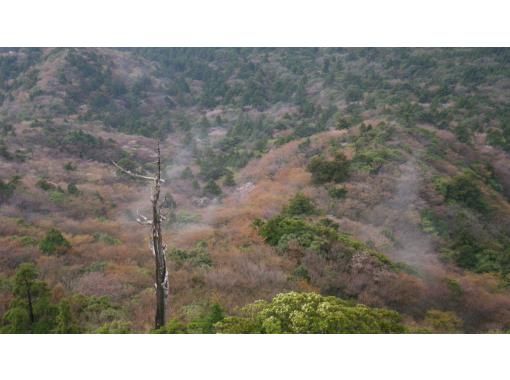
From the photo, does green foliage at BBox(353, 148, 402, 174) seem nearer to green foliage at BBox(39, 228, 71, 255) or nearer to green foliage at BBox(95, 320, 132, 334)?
green foliage at BBox(39, 228, 71, 255)

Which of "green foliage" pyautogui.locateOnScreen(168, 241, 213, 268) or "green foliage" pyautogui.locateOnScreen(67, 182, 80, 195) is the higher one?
"green foliage" pyautogui.locateOnScreen(67, 182, 80, 195)

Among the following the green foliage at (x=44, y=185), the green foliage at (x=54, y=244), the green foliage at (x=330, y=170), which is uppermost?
→ the green foliage at (x=330, y=170)

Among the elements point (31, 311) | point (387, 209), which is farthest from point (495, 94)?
point (31, 311)

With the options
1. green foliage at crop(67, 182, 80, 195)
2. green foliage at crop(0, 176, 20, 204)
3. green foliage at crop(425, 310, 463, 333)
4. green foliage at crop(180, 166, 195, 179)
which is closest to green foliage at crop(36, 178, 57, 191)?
green foliage at crop(67, 182, 80, 195)

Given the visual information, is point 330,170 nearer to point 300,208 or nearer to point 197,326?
point 300,208

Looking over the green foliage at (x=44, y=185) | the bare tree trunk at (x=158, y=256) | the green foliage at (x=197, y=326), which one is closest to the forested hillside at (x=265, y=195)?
the green foliage at (x=197, y=326)

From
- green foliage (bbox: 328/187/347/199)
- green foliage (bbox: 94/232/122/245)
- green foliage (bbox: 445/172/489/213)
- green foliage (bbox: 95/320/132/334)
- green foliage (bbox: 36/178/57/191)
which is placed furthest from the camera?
green foliage (bbox: 36/178/57/191)

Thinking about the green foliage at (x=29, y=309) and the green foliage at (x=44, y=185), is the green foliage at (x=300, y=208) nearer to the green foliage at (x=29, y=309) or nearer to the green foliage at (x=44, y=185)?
the green foliage at (x=29, y=309)
